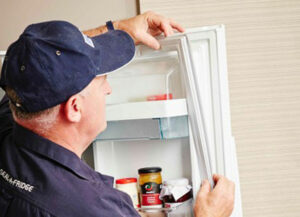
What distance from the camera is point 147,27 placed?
1.28 meters

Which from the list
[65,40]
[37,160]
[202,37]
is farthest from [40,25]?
[202,37]

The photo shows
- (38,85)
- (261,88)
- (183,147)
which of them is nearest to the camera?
(38,85)

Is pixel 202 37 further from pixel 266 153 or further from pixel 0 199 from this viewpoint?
pixel 0 199

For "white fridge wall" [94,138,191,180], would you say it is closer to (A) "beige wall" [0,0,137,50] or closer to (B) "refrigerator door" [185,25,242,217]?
(B) "refrigerator door" [185,25,242,217]

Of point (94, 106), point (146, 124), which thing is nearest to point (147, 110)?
point (146, 124)

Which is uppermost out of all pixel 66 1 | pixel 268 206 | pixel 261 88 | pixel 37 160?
pixel 66 1

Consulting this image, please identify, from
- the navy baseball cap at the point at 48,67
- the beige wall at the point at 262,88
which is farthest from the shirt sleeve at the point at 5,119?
the beige wall at the point at 262,88

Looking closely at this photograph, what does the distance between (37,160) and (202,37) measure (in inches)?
24.8

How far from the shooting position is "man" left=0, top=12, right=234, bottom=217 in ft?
2.90

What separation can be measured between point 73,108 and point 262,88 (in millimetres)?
872

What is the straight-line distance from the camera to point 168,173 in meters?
1.43

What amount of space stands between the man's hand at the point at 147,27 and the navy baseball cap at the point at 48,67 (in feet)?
1.07

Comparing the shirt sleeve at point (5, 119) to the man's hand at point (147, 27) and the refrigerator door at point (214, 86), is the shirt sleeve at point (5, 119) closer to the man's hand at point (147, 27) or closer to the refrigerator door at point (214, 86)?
the man's hand at point (147, 27)

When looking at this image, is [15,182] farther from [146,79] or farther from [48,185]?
[146,79]
